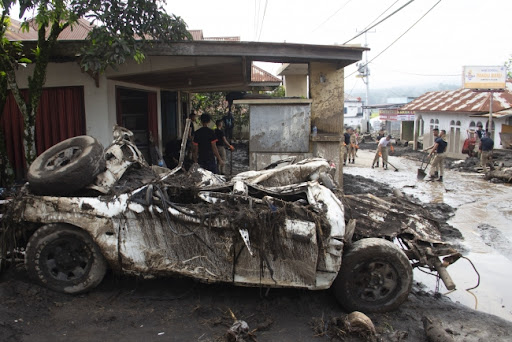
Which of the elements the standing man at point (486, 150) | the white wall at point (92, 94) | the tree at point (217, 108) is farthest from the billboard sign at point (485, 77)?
the white wall at point (92, 94)

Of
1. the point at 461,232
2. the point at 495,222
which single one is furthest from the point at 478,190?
the point at 461,232

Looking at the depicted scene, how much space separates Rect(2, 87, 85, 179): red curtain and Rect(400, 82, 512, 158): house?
1873cm

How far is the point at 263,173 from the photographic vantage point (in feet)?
17.9

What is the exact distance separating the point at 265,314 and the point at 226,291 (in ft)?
2.19

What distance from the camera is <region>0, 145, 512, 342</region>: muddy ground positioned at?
4.11 meters

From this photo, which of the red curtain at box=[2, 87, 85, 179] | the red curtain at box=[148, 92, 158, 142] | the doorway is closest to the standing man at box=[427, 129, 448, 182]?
the red curtain at box=[148, 92, 158, 142]

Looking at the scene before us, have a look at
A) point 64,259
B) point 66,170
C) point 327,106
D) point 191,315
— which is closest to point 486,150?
point 327,106

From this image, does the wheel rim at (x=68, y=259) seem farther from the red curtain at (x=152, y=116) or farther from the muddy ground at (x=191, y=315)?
the red curtain at (x=152, y=116)

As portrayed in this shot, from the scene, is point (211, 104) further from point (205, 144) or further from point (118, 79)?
point (205, 144)

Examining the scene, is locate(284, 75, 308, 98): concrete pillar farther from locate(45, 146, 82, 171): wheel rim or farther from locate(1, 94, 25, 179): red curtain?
locate(45, 146, 82, 171): wheel rim

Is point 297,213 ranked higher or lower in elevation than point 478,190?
higher

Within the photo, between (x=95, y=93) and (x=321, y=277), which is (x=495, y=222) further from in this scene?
(x=95, y=93)

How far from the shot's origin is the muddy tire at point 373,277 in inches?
183

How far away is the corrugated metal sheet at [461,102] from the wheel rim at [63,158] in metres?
22.2
